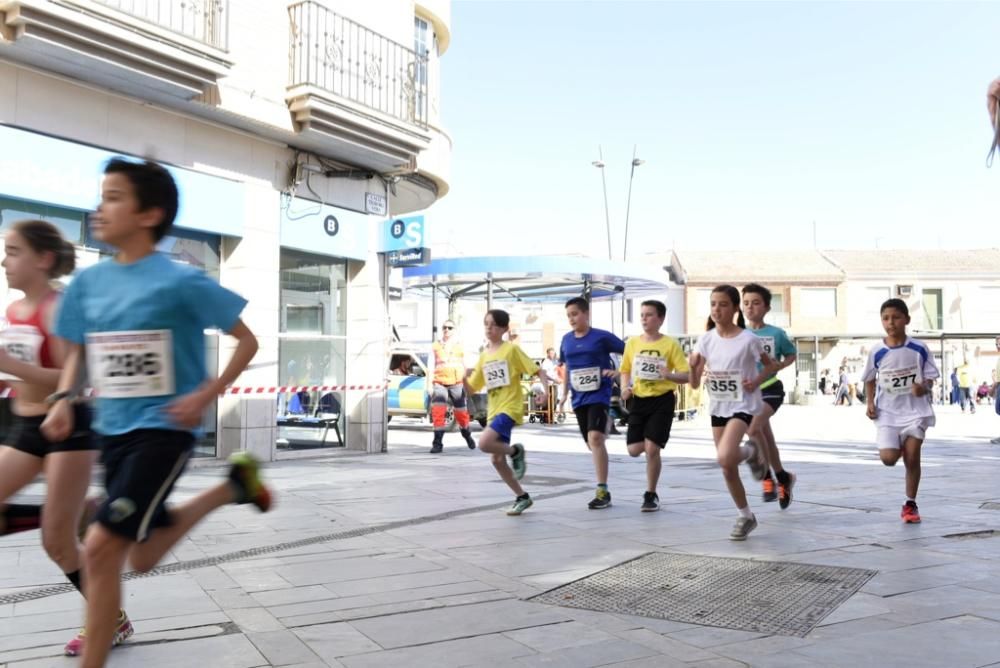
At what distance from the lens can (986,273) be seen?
56.2m

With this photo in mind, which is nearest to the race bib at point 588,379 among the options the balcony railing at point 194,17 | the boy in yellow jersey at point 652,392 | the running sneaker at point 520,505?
the boy in yellow jersey at point 652,392

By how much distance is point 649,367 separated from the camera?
26.4 feet

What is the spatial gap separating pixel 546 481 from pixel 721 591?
551 cm

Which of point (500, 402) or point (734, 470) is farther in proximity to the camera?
point (500, 402)

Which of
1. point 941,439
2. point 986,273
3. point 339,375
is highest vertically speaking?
point 986,273

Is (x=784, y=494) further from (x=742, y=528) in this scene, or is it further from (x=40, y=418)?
(x=40, y=418)

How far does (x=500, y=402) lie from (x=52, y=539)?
461 cm

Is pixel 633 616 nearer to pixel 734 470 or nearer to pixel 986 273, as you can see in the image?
pixel 734 470

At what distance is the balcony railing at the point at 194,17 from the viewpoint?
10.7 meters

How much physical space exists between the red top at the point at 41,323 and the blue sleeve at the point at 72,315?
27.0 inches

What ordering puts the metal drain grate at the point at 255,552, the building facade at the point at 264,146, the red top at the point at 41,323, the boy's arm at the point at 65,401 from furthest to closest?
the building facade at the point at 264,146 → the metal drain grate at the point at 255,552 → the red top at the point at 41,323 → the boy's arm at the point at 65,401

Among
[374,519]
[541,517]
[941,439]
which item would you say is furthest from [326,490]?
[941,439]

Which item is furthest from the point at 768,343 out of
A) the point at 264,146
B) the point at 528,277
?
the point at 528,277

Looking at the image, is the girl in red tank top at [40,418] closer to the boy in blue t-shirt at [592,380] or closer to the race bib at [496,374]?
the race bib at [496,374]
